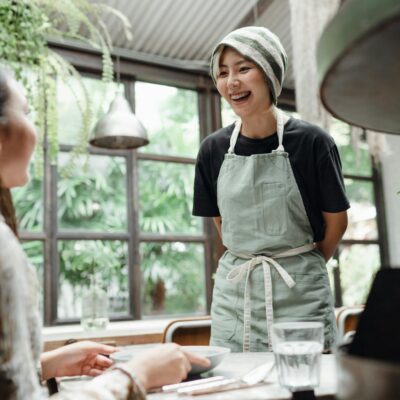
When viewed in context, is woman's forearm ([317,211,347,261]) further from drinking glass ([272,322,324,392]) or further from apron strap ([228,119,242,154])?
drinking glass ([272,322,324,392])

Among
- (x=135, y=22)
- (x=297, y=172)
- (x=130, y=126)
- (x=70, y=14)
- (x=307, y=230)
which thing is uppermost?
(x=135, y=22)

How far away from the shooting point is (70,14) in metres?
3.31

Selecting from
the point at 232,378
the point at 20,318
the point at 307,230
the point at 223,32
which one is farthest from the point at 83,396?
the point at 223,32

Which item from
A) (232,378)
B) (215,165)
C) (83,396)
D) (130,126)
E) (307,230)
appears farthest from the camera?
(130,126)

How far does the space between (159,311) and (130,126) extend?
1.87 metres

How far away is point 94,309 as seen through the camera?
13.0ft

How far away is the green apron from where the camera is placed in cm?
159

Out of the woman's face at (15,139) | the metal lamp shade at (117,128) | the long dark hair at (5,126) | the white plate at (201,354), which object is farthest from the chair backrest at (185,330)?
the metal lamp shade at (117,128)

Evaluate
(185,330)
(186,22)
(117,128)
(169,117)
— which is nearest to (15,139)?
(185,330)

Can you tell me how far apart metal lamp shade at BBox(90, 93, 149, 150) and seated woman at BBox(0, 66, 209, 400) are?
8.90 feet

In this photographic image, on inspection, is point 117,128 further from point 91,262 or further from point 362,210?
point 362,210

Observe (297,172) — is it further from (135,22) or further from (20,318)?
(135,22)

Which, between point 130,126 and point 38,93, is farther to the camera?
point 130,126

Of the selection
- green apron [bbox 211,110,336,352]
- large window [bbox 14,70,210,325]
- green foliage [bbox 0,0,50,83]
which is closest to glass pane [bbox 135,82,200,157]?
large window [bbox 14,70,210,325]
